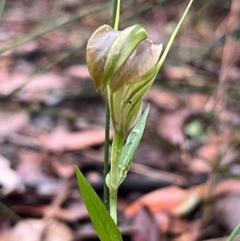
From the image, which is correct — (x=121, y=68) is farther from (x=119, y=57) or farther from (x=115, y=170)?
(x=115, y=170)

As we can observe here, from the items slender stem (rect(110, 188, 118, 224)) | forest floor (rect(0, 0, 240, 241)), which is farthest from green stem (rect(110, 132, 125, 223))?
forest floor (rect(0, 0, 240, 241))

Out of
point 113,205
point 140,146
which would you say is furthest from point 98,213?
→ point 140,146

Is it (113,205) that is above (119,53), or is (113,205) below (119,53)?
below

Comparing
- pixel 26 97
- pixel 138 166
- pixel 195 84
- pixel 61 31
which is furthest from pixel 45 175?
pixel 61 31

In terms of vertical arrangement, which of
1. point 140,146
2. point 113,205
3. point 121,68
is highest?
point 121,68

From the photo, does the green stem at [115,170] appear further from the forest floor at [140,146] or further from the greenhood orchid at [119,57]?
the forest floor at [140,146]

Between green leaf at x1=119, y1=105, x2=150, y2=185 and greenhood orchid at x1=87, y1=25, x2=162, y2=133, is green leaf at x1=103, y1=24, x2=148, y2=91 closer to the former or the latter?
greenhood orchid at x1=87, y1=25, x2=162, y2=133

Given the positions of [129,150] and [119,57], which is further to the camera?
[129,150]

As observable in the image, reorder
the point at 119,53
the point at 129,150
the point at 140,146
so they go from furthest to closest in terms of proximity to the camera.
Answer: the point at 140,146 < the point at 129,150 < the point at 119,53

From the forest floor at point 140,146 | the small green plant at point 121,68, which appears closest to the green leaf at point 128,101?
the small green plant at point 121,68
